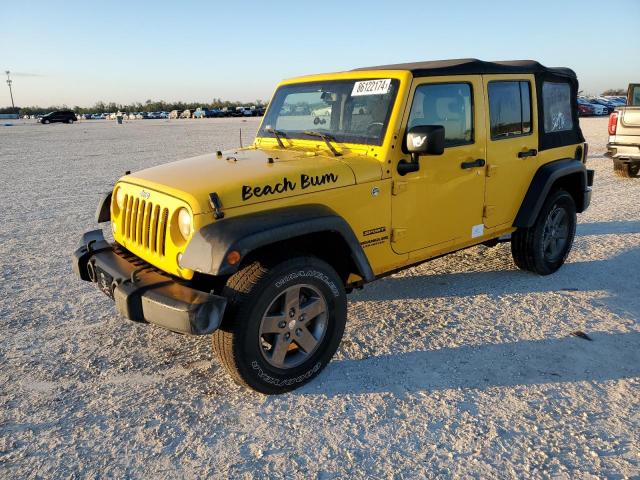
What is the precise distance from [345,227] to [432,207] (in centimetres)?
101

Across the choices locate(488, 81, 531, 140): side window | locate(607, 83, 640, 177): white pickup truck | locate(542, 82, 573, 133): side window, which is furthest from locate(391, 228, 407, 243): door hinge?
locate(607, 83, 640, 177): white pickup truck

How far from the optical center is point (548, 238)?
5.17m

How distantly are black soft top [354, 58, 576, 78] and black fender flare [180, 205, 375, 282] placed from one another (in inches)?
54.0

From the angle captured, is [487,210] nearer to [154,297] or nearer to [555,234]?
[555,234]

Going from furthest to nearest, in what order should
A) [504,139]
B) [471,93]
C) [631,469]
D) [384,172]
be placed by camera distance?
[504,139] → [471,93] → [384,172] → [631,469]

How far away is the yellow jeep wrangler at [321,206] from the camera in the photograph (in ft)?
9.63

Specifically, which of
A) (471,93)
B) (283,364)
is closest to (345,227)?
(283,364)

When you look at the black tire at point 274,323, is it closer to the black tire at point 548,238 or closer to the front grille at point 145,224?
the front grille at point 145,224

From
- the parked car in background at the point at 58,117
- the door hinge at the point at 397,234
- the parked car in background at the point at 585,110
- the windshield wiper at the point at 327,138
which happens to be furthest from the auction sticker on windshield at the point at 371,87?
the parked car in background at the point at 58,117

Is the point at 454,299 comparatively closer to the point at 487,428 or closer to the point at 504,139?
the point at 504,139

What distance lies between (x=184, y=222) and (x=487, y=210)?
8.99ft

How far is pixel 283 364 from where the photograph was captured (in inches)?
127

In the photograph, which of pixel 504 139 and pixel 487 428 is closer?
pixel 487 428

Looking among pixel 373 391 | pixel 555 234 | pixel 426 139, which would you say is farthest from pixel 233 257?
pixel 555 234
